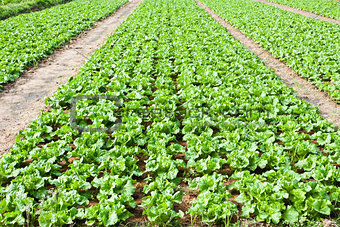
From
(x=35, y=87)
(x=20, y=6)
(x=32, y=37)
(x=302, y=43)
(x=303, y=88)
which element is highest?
(x=20, y=6)

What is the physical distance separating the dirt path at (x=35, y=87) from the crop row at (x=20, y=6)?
41.7 ft

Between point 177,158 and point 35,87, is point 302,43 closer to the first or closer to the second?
point 177,158

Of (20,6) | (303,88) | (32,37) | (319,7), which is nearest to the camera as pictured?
(303,88)

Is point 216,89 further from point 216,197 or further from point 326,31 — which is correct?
point 326,31

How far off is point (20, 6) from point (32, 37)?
49.5ft

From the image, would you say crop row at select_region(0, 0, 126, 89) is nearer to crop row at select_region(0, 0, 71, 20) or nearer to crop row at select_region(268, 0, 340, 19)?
crop row at select_region(0, 0, 71, 20)

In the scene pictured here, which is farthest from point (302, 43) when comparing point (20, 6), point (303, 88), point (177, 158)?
point (20, 6)

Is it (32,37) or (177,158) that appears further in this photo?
(32,37)

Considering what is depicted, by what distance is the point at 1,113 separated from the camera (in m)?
7.79

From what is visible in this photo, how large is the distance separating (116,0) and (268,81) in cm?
3257

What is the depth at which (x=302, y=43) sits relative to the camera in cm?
1333

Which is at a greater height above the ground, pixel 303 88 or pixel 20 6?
pixel 20 6

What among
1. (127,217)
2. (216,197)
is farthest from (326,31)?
(127,217)

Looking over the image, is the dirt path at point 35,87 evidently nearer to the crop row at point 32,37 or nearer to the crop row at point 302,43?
the crop row at point 32,37
